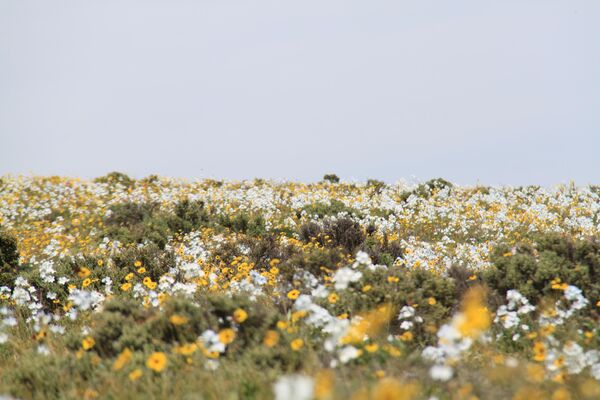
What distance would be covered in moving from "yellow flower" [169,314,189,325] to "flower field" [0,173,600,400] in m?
0.05

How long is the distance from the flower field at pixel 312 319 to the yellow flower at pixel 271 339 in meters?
0.04

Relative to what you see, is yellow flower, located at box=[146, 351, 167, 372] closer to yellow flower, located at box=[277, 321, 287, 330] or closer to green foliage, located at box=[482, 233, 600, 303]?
yellow flower, located at box=[277, 321, 287, 330]

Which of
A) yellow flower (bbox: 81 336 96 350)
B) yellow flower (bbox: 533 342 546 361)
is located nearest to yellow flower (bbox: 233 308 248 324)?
yellow flower (bbox: 81 336 96 350)

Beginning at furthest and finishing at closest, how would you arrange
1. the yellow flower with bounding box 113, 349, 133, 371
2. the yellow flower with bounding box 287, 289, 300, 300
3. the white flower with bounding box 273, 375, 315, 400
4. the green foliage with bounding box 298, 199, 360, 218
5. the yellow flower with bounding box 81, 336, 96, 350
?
the green foliage with bounding box 298, 199, 360, 218
the yellow flower with bounding box 287, 289, 300, 300
the yellow flower with bounding box 81, 336, 96, 350
the yellow flower with bounding box 113, 349, 133, 371
the white flower with bounding box 273, 375, 315, 400

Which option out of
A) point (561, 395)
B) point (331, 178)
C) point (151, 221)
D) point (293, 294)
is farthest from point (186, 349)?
point (331, 178)

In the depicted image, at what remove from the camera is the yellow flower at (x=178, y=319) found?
5.15 meters

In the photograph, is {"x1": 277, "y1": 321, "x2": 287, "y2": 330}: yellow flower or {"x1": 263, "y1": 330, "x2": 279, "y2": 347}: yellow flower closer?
{"x1": 263, "y1": 330, "x2": 279, "y2": 347}: yellow flower

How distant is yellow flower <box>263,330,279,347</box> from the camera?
4642 millimetres

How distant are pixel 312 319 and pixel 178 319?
3.92ft

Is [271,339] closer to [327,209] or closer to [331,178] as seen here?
[327,209]

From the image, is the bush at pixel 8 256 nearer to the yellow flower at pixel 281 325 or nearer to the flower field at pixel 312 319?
the flower field at pixel 312 319

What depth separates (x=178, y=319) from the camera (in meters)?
5.14

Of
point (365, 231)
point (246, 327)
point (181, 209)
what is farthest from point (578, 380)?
point (181, 209)

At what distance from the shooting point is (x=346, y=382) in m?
4.32
